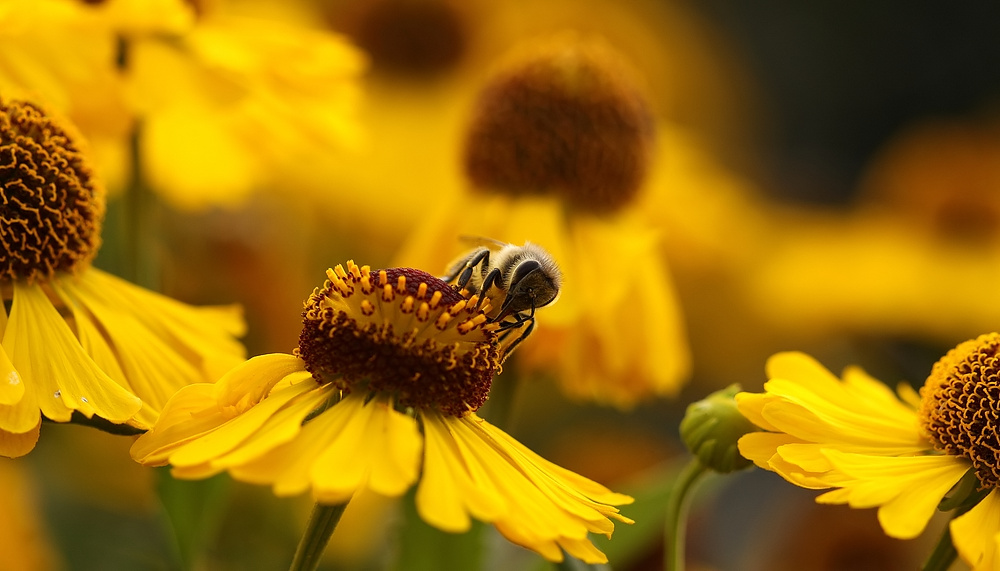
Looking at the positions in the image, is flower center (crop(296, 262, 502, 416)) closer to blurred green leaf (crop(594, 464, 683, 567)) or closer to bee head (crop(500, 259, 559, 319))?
bee head (crop(500, 259, 559, 319))

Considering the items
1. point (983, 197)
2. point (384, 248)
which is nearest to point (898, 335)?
point (983, 197)

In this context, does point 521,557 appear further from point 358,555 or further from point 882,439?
point 882,439

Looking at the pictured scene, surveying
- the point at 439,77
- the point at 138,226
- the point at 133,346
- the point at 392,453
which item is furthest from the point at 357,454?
the point at 439,77

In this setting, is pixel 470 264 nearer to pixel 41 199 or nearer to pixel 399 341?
pixel 399 341

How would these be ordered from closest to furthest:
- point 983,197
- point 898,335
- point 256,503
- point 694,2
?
point 256,503
point 898,335
point 983,197
point 694,2

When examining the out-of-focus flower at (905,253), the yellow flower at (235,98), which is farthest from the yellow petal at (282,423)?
the out-of-focus flower at (905,253)

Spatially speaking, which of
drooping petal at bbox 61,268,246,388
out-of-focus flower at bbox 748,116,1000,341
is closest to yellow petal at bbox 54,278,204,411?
drooping petal at bbox 61,268,246,388
